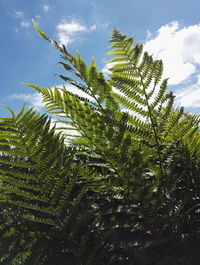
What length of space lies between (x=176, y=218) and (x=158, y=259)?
124mm

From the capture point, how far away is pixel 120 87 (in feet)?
2.96

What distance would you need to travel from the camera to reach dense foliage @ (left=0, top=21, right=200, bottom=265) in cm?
71

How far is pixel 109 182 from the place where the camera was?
755mm

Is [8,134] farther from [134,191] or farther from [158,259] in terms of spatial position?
[158,259]

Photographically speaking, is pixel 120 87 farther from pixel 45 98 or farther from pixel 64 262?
pixel 64 262

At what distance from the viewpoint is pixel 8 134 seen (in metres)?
0.77

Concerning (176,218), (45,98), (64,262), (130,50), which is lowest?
(64,262)

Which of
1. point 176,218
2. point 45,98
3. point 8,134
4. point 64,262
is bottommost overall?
point 64,262

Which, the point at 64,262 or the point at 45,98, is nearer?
the point at 64,262

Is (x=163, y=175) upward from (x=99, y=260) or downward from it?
upward

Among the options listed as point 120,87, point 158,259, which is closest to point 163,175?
point 158,259

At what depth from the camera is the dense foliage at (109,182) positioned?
2.31ft

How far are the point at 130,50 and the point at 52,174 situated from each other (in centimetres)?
53

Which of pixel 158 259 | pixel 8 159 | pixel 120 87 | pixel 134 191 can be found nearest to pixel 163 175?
pixel 134 191
